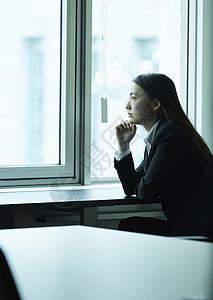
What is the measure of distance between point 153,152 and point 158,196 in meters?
0.21

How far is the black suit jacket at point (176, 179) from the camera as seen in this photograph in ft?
7.00

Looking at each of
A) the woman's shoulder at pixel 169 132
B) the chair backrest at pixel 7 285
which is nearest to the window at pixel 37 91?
the woman's shoulder at pixel 169 132

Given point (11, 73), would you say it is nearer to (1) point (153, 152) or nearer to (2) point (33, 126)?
(2) point (33, 126)

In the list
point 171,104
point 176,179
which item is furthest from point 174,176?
point 171,104

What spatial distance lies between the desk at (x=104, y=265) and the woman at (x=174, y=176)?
886mm

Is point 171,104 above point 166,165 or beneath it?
above

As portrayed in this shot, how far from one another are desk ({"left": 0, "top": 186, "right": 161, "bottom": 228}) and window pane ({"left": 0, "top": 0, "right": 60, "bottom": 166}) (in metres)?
0.30

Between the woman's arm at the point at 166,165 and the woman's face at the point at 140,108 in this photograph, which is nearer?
the woman's arm at the point at 166,165

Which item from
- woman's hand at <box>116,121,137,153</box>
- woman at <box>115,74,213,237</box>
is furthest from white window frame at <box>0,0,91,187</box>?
woman at <box>115,74,213,237</box>

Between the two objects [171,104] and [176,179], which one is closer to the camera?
[176,179]

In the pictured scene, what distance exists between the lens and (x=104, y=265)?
0.93 metres

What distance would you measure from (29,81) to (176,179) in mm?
1051

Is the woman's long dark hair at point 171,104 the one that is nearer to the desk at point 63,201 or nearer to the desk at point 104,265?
the desk at point 63,201

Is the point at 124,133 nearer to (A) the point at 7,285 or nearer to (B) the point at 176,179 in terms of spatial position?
(B) the point at 176,179
